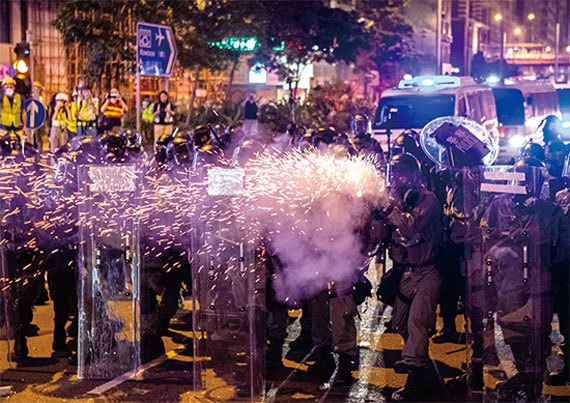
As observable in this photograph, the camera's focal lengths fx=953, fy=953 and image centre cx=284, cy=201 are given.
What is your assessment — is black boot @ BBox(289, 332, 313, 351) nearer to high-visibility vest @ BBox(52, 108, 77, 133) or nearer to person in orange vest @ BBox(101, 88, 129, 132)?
person in orange vest @ BBox(101, 88, 129, 132)

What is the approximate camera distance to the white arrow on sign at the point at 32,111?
17016mm

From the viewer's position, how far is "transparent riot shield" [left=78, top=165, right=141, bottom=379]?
731 centimetres

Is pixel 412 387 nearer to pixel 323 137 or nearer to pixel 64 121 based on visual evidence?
pixel 323 137

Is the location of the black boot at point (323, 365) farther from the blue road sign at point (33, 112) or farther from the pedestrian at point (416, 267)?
the blue road sign at point (33, 112)

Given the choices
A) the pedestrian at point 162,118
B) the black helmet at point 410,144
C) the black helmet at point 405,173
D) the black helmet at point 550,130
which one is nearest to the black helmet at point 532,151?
the black helmet at point 550,130

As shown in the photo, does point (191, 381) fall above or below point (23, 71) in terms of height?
below

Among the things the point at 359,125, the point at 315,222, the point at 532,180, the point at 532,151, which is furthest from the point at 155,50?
the point at 532,180

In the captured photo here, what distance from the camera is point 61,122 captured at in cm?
2166

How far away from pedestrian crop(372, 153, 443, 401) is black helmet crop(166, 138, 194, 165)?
8.66 ft

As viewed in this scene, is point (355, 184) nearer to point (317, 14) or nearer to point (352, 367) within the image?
point (352, 367)

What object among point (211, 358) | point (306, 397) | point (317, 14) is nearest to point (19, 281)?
point (211, 358)

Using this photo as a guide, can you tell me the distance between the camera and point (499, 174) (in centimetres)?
649

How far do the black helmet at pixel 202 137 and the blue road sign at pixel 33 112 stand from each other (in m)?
8.06

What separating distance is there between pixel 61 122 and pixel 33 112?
181 inches
